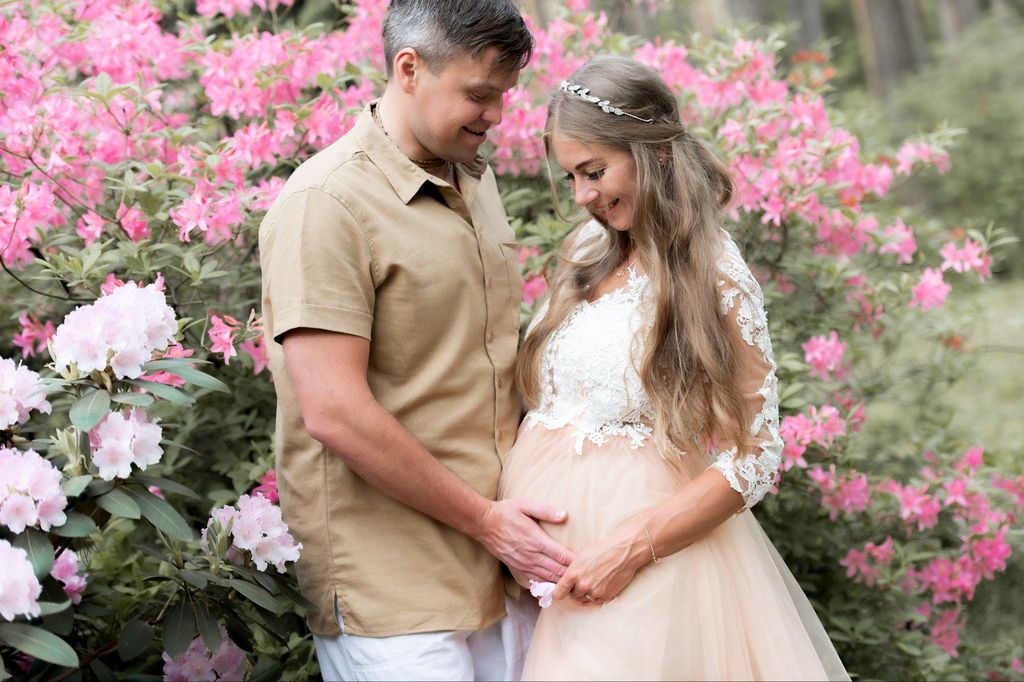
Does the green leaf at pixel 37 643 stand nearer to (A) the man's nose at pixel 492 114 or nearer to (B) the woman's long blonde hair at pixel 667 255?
(B) the woman's long blonde hair at pixel 667 255

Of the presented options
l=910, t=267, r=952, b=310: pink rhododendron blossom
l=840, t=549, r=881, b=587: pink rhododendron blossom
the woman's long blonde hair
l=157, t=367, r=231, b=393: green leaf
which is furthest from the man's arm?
l=910, t=267, r=952, b=310: pink rhododendron blossom

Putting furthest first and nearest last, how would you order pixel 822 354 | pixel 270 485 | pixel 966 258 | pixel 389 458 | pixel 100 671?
pixel 966 258
pixel 822 354
pixel 270 485
pixel 100 671
pixel 389 458

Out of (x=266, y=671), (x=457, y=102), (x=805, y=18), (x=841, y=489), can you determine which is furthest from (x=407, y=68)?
(x=805, y=18)

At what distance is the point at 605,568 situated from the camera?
93.5 inches

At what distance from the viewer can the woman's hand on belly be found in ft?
7.79

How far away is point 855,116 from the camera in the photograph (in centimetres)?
464

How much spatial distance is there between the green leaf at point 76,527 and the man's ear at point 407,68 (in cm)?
115

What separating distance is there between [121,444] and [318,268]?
21.4 inches

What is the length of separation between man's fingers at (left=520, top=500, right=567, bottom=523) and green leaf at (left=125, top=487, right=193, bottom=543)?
2.41ft

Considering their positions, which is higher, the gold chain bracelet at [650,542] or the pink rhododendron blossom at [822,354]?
the gold chain bracelet at [650,542]

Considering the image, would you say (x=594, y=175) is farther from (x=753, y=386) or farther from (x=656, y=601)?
(x=656, y=601)

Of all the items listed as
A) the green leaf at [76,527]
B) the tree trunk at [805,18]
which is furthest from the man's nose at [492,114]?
the tree trunk at [805,18]

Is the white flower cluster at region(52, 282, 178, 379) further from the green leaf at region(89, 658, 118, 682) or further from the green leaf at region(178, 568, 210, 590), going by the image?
the green leaf at region(89, 658, 118, 682)

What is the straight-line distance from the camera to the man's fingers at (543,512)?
247cm
